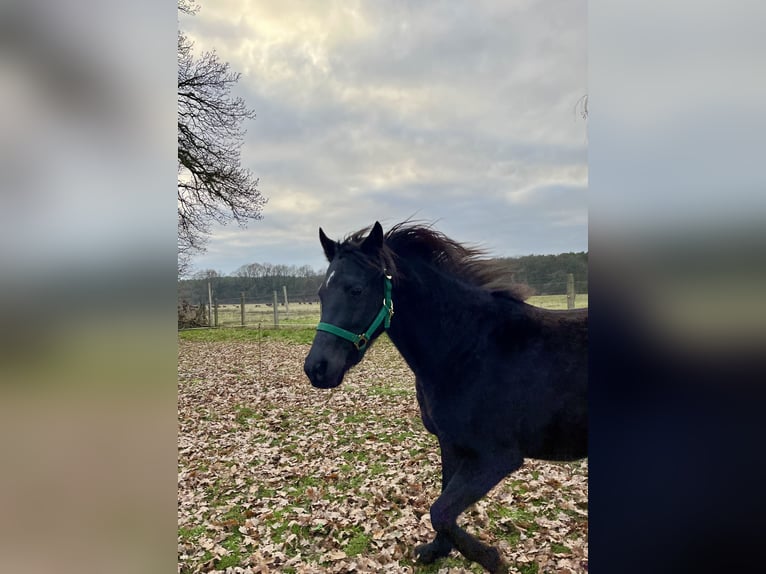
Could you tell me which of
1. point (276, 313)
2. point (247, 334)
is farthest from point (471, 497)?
point (247, 334)

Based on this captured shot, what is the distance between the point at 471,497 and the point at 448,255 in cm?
157

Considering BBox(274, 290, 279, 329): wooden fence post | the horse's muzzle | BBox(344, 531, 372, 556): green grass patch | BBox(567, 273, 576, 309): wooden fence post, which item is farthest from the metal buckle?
Answer: BBox(274, 290, 279, 329): wooden fence post

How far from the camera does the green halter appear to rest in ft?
7.59

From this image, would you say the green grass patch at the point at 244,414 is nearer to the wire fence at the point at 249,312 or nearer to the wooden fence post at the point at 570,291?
the wire fence at the point at 249,312

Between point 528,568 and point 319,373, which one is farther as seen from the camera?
point 528,568

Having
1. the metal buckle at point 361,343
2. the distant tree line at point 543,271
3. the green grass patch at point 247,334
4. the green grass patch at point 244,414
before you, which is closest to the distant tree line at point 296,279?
the distant tree line at point 543,271

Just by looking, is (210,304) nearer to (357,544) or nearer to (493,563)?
(357,544)

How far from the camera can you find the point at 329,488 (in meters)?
4.12

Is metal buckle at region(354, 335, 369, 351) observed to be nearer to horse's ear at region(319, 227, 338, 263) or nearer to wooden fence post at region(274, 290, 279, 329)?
horse's ear at region(319, 227, 338, 263)
